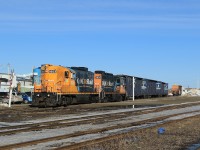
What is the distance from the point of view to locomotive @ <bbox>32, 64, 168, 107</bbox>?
1316 inches

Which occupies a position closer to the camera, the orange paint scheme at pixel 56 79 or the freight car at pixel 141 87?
the orange paint scheme at pixel 56 79

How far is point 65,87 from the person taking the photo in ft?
115

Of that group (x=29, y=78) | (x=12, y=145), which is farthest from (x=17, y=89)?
(x=12, y=145)

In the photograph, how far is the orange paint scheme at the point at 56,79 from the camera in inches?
1352

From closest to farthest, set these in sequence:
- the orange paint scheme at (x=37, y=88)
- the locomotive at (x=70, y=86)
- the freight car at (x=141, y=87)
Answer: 1. the locomotive at (x=70, y=86)
2. the orange paint scheme at (x=37, y=88)
3. the freight car at (x=141, y=87)

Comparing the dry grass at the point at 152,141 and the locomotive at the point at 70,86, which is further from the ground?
the locomotive at the point at 70,86

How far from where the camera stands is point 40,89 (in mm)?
34281

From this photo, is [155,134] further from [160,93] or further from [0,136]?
[160,93]

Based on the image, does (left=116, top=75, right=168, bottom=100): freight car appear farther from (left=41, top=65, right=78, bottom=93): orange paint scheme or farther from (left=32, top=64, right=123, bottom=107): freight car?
(left=41, top=65, right=78, bottom=93): orange paint scheme

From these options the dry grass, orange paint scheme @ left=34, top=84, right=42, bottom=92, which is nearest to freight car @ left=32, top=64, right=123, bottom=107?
orange paint scheme @ left=34, top=84, right=42, bottom=92

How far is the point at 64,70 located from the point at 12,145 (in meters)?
25.2

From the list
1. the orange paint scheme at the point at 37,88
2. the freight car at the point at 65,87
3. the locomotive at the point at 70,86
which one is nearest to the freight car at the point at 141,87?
the locomotive at the point at 70,86

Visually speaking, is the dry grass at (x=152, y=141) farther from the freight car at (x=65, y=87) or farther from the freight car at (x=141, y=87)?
the freight car at (x=141, y=87)

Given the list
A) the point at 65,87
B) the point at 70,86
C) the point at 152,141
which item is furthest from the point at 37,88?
the point at 152,141
